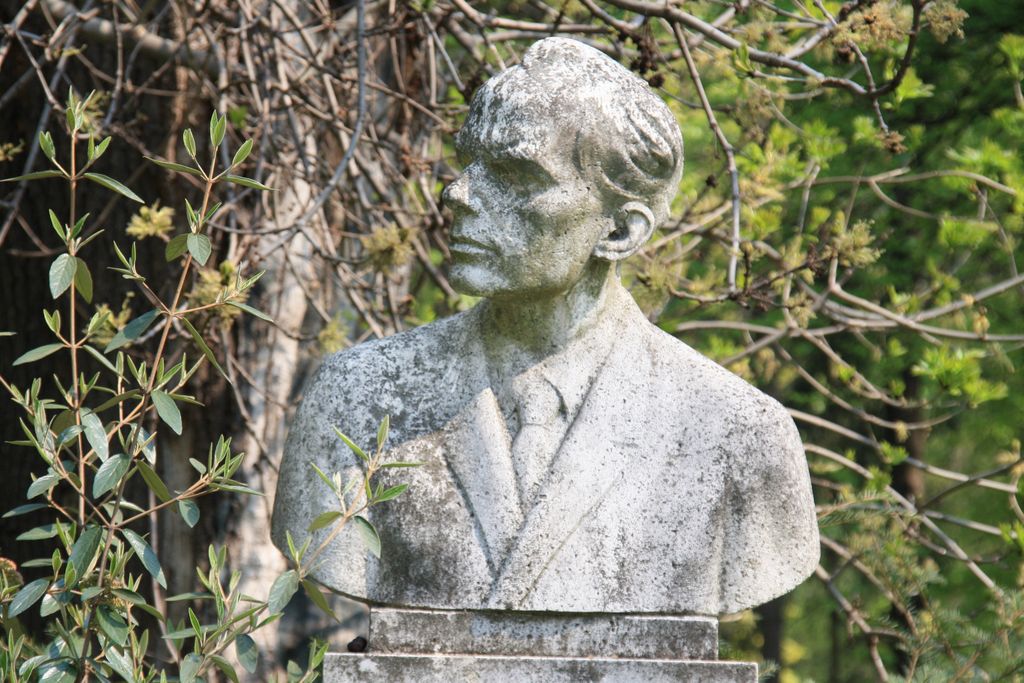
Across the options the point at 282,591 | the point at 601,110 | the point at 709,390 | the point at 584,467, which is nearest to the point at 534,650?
the point at 584,467

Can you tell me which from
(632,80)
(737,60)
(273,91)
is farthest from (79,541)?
(273,91)

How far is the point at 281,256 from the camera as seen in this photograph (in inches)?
234

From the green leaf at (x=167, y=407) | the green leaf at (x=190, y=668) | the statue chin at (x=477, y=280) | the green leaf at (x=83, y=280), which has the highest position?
the green leaf at (x=83, y=280)

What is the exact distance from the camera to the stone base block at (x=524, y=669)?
10.4ft

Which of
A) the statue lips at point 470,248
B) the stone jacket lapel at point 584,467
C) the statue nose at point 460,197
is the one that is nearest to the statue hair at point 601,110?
the statue nose at point 460,197

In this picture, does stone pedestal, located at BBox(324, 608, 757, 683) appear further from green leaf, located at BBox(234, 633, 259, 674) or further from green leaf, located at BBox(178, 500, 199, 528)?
green leaf, located at BBox(178, 500, 199, 528)

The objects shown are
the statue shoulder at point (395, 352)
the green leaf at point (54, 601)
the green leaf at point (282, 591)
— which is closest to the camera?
the green leaf at point (282, 591)

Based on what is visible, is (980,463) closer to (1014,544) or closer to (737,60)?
(1014,544)

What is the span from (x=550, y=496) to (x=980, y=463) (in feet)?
30.4

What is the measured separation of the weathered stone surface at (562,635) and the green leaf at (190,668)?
441 millimetres

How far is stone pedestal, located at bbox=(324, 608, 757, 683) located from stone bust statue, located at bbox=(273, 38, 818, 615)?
4 cm

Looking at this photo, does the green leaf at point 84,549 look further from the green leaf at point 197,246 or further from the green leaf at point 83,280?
the green leaf at point 197,246

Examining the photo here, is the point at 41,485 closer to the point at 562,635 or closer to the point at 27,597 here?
the point at 27,597

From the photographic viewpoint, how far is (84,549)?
3180 mm
